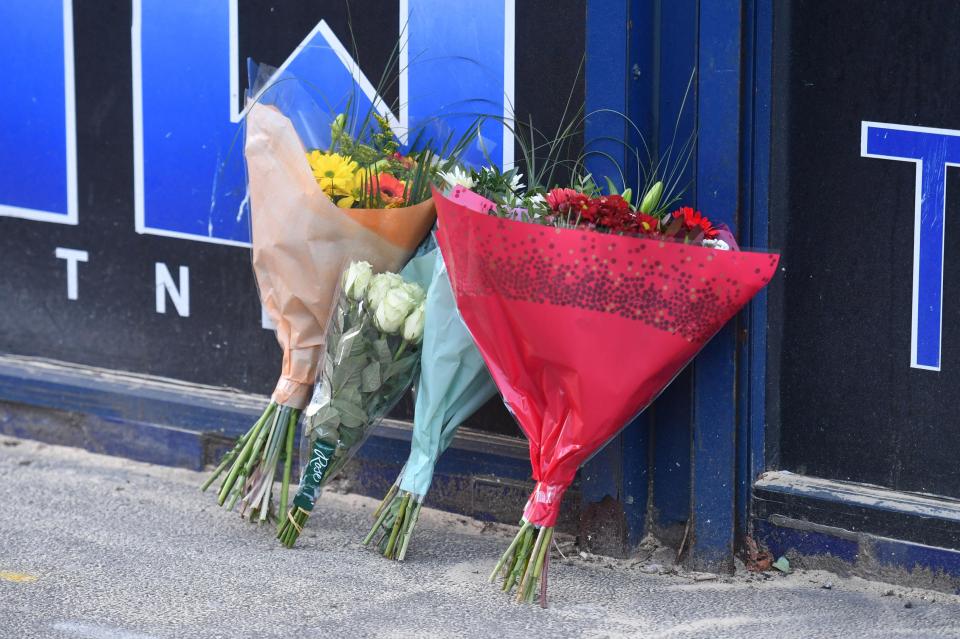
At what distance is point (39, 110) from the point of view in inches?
184

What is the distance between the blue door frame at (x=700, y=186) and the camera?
3299mm

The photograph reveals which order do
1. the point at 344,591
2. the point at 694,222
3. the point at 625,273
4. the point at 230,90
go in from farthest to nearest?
the point at 230,90 < the point at 344,591 < the point at 694,222 < the point at 625,273

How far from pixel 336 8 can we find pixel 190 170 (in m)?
0.82

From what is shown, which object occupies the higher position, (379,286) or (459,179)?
(459,179)

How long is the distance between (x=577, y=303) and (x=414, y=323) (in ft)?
1.85

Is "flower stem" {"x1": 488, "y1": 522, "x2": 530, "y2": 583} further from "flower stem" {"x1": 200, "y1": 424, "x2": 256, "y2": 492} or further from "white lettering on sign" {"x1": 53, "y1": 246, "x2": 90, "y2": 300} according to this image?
"white lettering on sign" {"x1": 53, "y1": 246, "x2": 90, "y2": 300}

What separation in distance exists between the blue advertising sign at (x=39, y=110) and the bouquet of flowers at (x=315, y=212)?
136 centimetres

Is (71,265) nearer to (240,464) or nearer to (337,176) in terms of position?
(240,464)

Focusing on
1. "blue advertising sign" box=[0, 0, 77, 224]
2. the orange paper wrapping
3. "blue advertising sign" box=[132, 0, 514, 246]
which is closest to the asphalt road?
the orange paper wrapping

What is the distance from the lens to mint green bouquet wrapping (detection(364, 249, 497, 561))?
3355 millimetres

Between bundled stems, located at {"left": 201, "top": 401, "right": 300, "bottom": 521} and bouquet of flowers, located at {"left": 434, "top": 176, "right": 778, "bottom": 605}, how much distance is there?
812mm

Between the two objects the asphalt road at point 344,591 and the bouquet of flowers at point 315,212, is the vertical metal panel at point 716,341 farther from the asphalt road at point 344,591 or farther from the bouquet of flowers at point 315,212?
the bouquet of flowers at point 315,212

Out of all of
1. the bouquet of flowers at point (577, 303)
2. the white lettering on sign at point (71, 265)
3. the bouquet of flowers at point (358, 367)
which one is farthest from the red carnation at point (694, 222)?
the white lettering on sign at point (71, 265)

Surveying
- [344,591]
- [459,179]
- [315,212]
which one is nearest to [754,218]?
[459,179]
